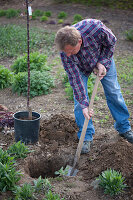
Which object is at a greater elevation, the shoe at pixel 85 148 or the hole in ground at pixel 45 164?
the shoe at pixel 85 148

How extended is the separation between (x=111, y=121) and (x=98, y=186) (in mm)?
1864

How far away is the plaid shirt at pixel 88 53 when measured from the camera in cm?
323

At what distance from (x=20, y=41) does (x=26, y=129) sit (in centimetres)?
615

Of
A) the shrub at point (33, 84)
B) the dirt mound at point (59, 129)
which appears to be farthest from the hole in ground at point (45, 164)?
the shrub at point (33, 84)

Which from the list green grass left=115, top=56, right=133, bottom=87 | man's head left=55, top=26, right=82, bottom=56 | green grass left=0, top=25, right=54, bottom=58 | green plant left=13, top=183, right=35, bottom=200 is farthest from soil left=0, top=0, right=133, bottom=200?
green grass left=0, top=25, right=54, bottom=58

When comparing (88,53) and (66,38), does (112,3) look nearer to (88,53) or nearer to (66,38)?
(88,53)

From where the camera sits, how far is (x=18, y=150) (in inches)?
139

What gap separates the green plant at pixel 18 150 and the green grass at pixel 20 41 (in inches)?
203

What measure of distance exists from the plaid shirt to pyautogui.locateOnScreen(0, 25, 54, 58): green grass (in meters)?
5.22

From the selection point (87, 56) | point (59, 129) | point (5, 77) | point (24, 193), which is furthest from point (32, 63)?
point (24, 193)

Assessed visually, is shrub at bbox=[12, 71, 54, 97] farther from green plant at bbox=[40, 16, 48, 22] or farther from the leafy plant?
green plant at bbox=[40, 16, 48, 22]

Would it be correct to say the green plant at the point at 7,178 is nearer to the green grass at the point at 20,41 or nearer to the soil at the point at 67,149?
the soil at the point at 67,149

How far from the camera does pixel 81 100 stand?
336 cm

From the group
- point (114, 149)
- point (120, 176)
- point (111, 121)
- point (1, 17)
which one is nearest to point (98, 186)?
point (120, 176)
